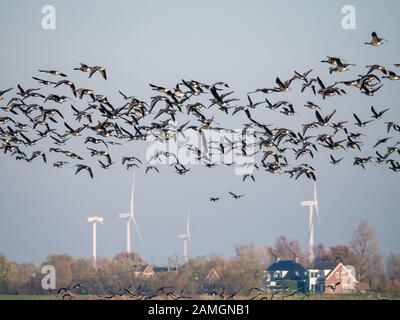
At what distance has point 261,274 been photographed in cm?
17550

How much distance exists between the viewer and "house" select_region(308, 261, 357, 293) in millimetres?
184438

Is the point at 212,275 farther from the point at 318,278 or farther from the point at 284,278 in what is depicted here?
the point at 318,278

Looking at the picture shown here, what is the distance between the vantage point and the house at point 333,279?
184438mm

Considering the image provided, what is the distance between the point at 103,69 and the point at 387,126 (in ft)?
70.2

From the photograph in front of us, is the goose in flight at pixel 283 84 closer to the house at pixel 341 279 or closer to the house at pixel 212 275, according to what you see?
the house at pixel 212 275

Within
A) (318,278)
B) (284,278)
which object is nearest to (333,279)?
(318,278)

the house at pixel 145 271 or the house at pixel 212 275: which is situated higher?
the house at pixel 145 271

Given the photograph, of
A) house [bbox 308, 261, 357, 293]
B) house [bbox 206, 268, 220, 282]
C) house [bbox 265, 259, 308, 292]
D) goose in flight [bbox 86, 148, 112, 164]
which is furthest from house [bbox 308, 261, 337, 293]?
goose in flight [bbox 86, 148, 112, 164]

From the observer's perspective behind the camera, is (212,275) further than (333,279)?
No

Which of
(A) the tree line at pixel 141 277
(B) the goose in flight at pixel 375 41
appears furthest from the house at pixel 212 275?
(B) the goose in flight at pixel 375 41

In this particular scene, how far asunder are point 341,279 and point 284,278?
34.6 ft

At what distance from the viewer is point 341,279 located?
187750 millimetres

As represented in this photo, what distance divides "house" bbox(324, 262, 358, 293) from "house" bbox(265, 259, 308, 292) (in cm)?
382

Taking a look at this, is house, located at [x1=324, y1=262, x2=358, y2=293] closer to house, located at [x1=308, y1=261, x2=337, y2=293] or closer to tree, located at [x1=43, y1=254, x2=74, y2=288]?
house, located at [x1=308, y1=261, x2=337, y2=293]
